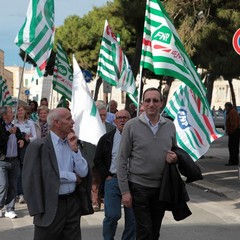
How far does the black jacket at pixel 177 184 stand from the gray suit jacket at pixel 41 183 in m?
1.03

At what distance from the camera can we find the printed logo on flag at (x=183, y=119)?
9.62 meters

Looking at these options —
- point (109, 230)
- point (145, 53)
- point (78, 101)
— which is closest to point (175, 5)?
point (145, 53)

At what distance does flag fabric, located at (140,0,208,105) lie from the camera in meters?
8.16

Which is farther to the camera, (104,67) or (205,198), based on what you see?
(104,67)

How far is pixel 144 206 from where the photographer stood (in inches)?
211

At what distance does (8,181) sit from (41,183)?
15.0 feet

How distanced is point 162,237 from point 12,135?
3032mm

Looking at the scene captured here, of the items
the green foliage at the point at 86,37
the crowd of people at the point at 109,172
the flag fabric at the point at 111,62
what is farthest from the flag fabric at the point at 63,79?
the green foliage at the point at 86,37

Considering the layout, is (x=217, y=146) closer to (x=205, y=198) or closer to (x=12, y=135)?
(x=205, y=198)

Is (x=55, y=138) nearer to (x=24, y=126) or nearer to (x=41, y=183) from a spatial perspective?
(x=41, y=183)

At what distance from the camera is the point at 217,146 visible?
80.5 ft

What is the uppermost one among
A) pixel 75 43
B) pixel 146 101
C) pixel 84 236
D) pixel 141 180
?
pixel 75 43

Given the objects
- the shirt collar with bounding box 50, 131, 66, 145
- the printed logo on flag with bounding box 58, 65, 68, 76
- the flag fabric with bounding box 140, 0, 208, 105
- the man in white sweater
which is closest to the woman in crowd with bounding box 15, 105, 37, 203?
the flag fabric with bounding box 140, 0, 208, 105

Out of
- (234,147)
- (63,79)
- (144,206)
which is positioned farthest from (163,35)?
(234,147)
